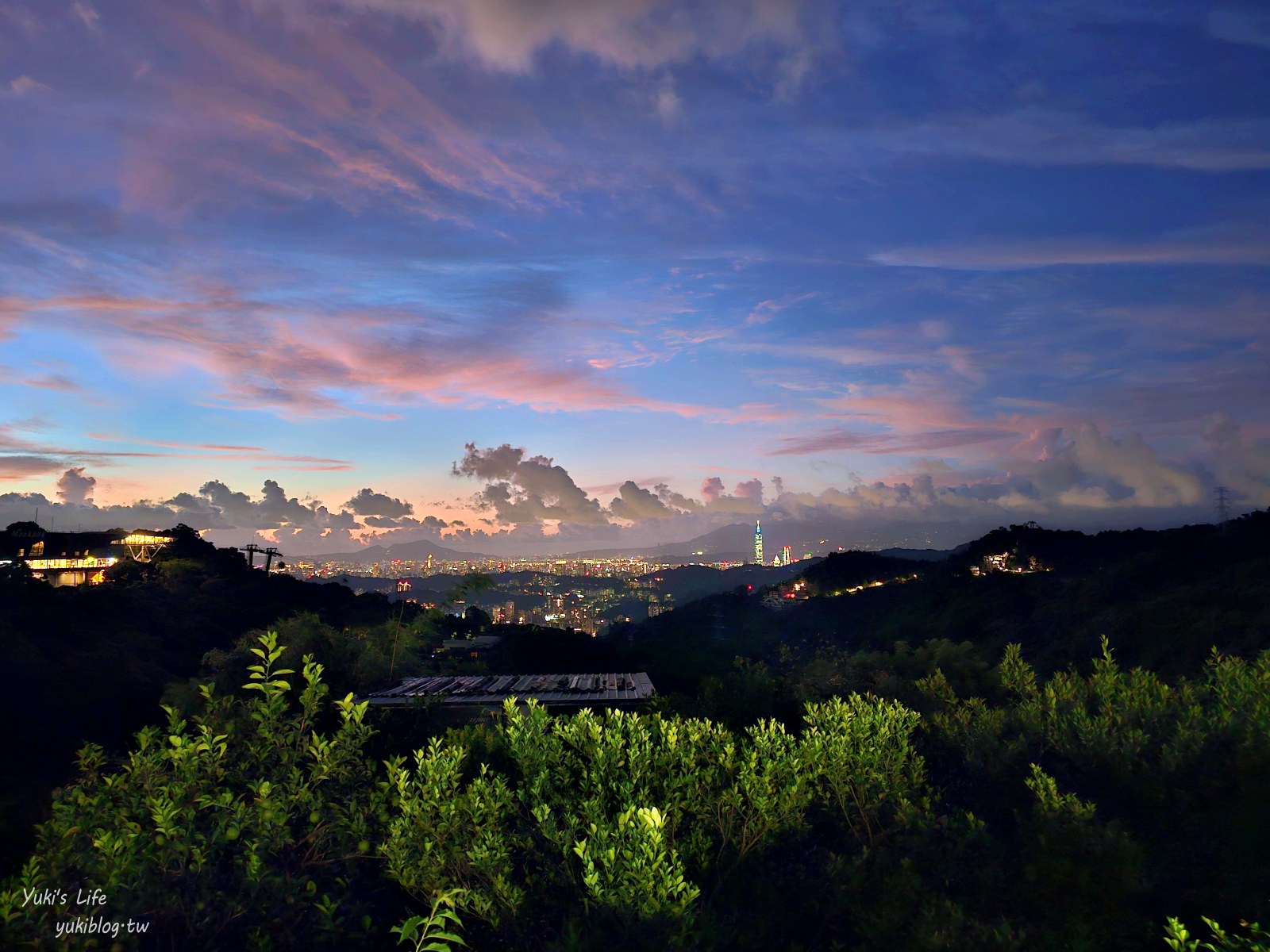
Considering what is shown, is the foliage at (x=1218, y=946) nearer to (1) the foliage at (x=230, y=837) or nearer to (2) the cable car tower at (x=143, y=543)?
(1) the foliage at (x=230, y=837)

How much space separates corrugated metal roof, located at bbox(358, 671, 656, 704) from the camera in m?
12.8

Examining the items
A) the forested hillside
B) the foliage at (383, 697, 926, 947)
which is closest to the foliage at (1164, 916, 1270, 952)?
the forested hillside

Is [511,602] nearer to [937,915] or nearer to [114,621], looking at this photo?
[114,621]

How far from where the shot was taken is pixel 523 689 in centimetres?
1429

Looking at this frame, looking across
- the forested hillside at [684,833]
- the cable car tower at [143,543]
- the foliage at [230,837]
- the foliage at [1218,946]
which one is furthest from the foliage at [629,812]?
the cable car tower at [143,543]

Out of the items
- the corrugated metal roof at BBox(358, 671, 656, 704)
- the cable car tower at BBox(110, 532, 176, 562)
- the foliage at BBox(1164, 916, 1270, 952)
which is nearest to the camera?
the foliage at BBox(1164, 916, 1270, 952)

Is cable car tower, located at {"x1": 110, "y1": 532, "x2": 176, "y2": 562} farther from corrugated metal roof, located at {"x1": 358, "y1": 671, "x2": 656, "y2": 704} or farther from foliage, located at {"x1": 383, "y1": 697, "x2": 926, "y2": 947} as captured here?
foliage, located at {"x1": 383, "y1": 697, "x2": 926, "y2": 947}

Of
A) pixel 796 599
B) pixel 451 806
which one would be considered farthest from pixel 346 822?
pixel 796 599

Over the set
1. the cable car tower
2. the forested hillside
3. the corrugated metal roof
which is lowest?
the corrugated metal roof

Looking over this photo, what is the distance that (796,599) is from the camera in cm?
10650

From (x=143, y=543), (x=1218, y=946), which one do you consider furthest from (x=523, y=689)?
(x=143, y=543)

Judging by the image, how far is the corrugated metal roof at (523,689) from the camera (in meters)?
12.8

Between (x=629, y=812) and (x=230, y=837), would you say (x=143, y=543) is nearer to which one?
(x=230, y=837)

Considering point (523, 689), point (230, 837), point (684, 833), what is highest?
point (230, 837)
